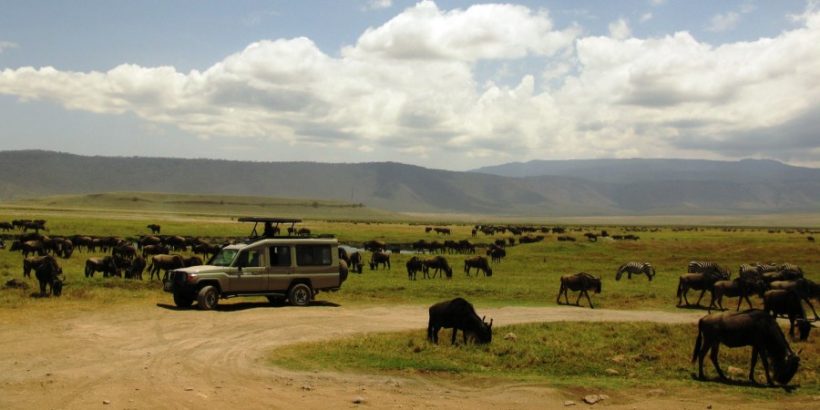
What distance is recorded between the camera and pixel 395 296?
3006 centimetres

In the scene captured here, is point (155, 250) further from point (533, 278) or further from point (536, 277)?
point (536, 277)

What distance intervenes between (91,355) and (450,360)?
848cm

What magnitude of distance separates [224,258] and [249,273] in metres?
1.16

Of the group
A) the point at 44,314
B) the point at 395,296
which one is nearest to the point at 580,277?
the point at 395,296

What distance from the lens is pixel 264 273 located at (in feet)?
Answer: 81.7

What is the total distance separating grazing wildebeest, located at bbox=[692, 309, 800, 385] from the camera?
14.7 metres

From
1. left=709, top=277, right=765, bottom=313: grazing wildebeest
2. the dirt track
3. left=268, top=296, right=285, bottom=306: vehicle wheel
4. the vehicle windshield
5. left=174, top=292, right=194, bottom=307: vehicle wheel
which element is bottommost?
the dirt track

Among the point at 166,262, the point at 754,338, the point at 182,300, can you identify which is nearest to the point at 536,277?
the point at 166,262

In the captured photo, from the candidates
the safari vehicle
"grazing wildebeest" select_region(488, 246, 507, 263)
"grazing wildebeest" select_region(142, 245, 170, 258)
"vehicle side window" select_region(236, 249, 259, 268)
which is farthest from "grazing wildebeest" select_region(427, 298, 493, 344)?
"grazing wildebeest" select_region(488, 246, 507, 263)

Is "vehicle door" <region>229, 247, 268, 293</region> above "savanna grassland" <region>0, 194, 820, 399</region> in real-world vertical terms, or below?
above

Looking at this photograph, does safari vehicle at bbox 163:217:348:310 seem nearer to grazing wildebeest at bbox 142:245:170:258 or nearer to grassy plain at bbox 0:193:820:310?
grassy plain at bbox 0:193:820:310

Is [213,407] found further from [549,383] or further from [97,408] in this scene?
[549,383]

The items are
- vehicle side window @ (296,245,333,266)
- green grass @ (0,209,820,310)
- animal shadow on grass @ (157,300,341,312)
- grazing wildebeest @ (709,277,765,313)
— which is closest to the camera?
animal shadow on grass @ (157,300,341,312)

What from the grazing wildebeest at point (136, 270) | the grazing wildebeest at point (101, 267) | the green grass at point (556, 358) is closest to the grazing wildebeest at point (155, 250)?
the grazing wildebeest at point (101, 267)
